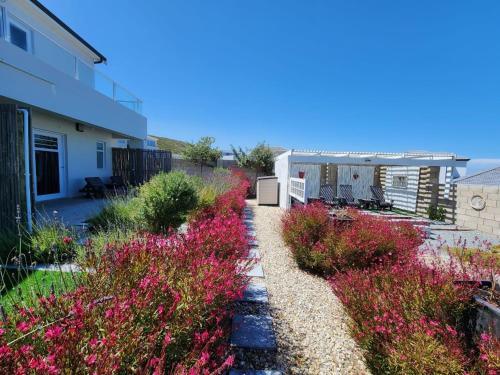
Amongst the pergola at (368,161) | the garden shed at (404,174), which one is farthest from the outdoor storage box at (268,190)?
the pergola at (368,161)

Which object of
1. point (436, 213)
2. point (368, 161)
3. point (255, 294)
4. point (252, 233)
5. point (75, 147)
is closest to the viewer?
point (255, 294)

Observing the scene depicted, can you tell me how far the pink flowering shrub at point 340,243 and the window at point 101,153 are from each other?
1181cm

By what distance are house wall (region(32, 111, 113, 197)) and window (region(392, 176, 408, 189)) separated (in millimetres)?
15611

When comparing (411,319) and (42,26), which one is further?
(42,26)

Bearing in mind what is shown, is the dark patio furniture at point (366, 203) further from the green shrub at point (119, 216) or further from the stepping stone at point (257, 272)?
the green shrub at point (119, 216)

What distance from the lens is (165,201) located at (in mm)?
5191

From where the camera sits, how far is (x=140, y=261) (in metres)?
2.18

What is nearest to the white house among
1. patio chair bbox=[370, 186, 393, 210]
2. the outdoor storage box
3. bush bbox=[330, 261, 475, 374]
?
bush bbox=[330, 261, 475, 374]

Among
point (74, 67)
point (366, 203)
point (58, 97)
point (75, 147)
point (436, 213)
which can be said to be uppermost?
point (74, 67)

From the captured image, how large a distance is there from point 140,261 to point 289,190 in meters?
9.27

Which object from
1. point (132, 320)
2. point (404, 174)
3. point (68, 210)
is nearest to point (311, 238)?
point (132, 320)

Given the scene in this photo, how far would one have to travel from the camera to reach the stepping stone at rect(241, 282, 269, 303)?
3.22 m

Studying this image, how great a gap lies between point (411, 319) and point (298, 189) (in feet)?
26.2

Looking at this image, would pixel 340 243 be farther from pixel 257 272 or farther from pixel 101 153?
pixel 101 153
